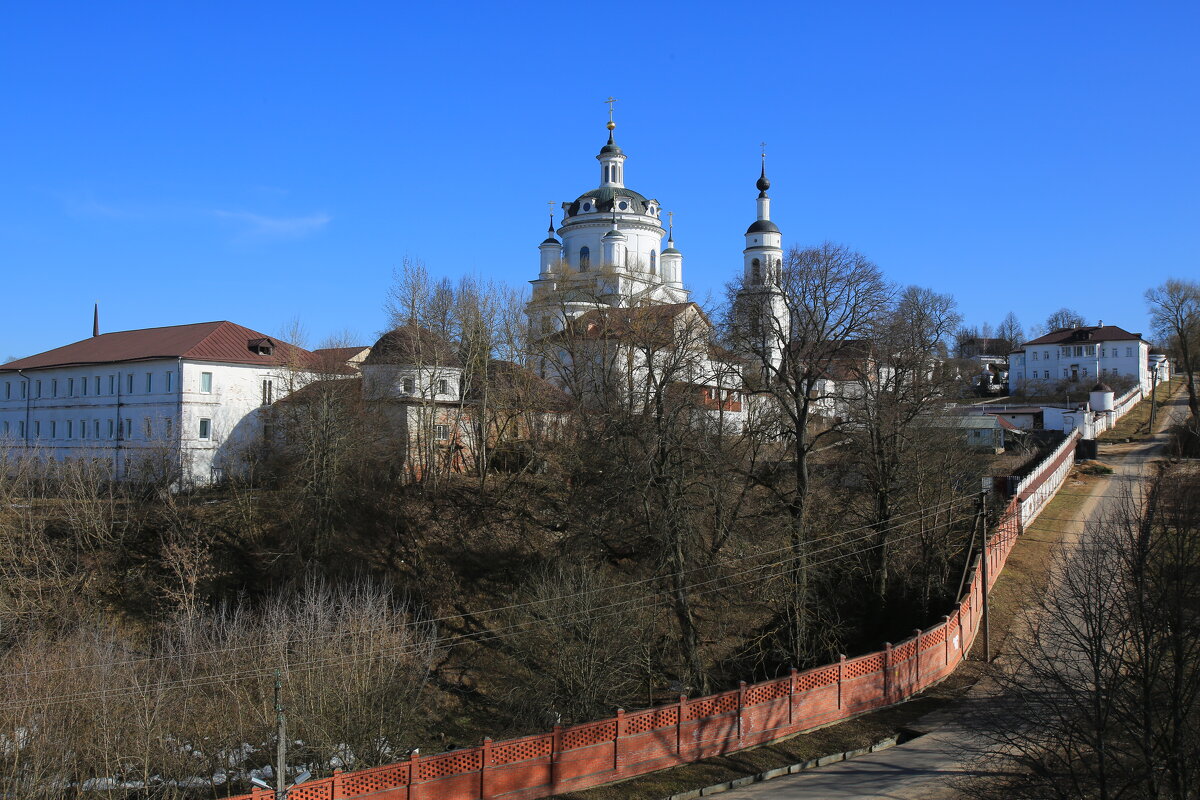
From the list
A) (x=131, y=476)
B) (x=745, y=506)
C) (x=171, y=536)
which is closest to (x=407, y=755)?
(x=745, y=506)

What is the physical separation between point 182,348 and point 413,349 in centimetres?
1055

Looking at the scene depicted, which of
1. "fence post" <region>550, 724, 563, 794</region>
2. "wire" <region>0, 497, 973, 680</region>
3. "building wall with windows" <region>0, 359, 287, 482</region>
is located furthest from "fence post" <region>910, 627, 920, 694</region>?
"building wall with windows" <region>0, 359, 287, 482</region>

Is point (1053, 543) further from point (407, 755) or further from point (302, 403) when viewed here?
point (302, 403)

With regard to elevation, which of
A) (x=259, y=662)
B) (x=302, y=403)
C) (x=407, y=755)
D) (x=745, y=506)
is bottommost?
(x=407, y=755)

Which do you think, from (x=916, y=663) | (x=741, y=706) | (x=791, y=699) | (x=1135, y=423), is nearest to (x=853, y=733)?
(x=791, y=699)

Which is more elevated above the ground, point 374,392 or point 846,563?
point 374,392

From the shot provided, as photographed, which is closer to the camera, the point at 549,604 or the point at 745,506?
the point at 549,604

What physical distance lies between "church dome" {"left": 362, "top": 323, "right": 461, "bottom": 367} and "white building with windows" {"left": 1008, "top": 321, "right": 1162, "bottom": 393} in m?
Result: 51.9

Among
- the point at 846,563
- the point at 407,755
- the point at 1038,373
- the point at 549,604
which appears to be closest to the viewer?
the point at 407,755

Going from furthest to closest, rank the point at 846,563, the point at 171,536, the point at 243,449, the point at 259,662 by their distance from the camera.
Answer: the point at 243,449
the point at 171,536
the point at 846,563
the point at 259,662

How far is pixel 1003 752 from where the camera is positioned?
12531 mm

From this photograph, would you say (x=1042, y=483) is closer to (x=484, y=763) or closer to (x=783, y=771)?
(x=783, y=771)

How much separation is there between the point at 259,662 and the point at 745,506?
47.6ft

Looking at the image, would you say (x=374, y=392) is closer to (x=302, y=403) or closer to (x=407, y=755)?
(x=302, y=403)
